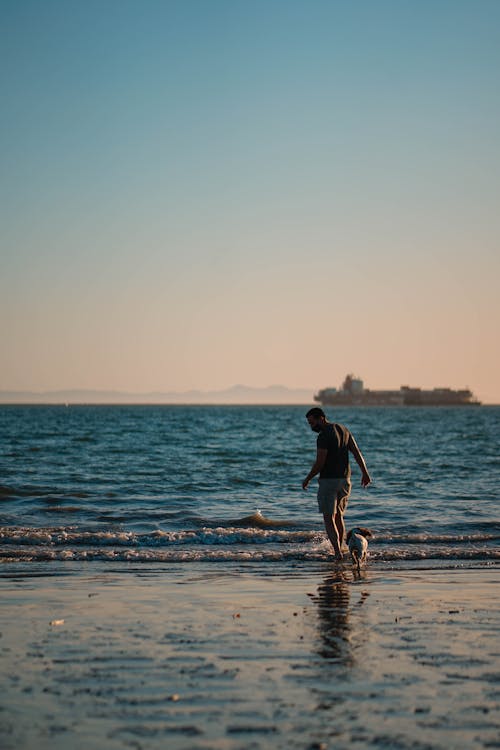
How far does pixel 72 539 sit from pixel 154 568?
11.4 feet

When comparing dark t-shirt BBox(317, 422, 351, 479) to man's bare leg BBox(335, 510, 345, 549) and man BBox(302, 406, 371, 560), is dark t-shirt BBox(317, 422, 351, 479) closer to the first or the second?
man BBox(302, 406, 371, 560)

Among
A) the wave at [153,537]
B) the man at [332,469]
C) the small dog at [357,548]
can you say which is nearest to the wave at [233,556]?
the small dog at [357,548]

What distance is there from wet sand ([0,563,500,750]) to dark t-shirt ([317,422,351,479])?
2.42m

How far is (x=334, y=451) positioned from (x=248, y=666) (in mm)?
5953

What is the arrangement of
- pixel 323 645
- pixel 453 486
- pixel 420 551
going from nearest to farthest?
pixel 323 645 → pixel 420 551 → pixel 453 486

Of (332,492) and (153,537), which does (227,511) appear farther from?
(332,492)

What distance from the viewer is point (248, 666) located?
5707 millimetres

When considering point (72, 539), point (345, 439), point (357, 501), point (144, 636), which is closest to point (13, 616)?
point (144, 636)

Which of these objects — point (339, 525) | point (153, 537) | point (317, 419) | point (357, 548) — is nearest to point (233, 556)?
point (339, 525)

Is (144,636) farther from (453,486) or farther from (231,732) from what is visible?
(453,486)

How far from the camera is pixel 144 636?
261 inches

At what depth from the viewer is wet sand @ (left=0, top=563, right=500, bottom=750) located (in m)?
4.48

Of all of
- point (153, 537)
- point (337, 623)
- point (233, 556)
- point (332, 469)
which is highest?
point (332, 469)

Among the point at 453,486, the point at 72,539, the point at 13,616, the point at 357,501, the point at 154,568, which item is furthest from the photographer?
the point at 453,486
